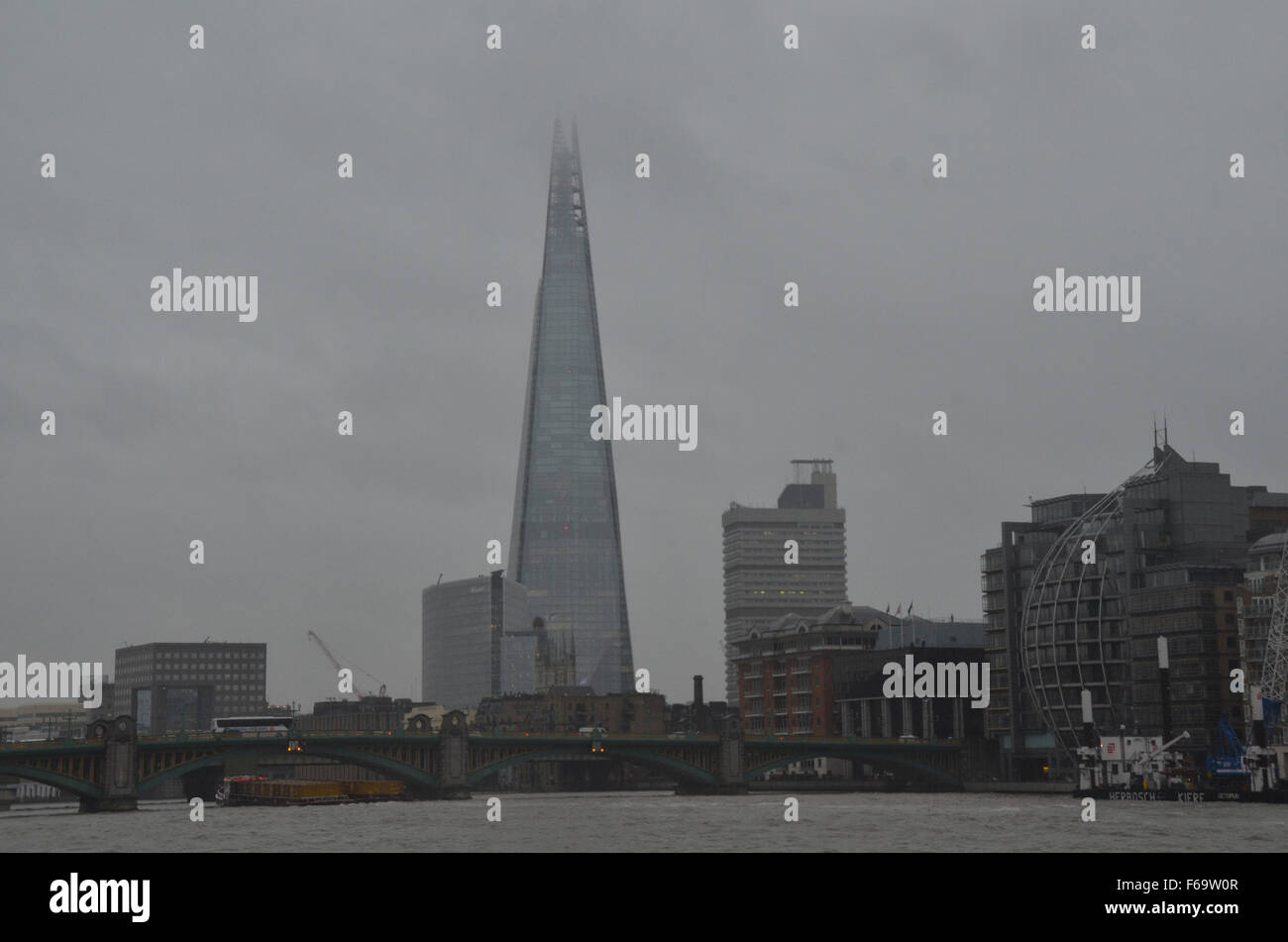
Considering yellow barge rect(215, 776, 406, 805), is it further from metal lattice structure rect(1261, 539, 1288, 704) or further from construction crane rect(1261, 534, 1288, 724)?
metal lattice structure rect(1261, 539, 1288, 704)

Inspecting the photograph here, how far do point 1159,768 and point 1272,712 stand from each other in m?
13.0

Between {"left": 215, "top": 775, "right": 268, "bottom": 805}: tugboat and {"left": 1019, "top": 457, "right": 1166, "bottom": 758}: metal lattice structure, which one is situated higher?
{"left": 1019, "top": 457, "right": 1166, "bottom": 758}: metal lattice structure

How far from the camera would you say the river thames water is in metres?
83.9

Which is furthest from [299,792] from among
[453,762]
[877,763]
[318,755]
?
[877,763]

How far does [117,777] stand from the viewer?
14775 centimetres

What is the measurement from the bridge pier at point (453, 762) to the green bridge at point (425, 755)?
0.33ft

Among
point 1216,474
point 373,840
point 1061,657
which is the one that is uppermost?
point 1216,474

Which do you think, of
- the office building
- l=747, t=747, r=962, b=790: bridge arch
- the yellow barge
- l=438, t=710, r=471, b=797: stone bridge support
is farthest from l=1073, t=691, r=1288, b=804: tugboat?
the yellow barge

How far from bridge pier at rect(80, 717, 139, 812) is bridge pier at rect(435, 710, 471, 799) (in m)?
30.7

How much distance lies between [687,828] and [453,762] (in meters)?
67.9
